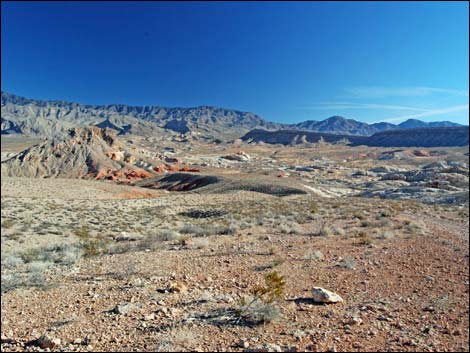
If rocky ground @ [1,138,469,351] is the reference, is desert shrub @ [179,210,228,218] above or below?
below

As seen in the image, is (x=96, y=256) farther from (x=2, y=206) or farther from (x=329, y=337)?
(x=2, y=206)

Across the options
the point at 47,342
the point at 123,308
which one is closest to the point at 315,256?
the point at 123,308

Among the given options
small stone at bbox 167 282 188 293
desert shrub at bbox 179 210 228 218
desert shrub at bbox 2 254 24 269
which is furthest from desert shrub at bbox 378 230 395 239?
desert shrub at bbox 2 254 24 269

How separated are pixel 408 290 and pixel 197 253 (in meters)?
6.03

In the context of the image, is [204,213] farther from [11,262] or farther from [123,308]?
[123,308]

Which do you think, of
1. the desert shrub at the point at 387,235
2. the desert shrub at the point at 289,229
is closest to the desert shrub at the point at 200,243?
the desert shrub at the point at 289,229

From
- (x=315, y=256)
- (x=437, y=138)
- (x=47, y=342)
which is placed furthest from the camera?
(x=437, y=138)

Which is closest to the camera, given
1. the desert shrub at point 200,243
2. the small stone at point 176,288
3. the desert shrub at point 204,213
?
the small stone at point 176,288

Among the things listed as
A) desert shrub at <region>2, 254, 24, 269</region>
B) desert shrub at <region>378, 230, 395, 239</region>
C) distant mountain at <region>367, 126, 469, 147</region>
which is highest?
distant mountain at <region>367, 126, 469, 147</region>

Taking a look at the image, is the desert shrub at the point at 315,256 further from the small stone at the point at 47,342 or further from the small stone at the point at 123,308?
the small stone at the point at 47,342

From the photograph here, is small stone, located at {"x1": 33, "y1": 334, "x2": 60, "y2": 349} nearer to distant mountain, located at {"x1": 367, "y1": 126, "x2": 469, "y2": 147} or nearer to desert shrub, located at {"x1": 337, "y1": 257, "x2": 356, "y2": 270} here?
desert shrub, located at {"x1": 337, "y1": 257, "x2": 356, "y2": 270}

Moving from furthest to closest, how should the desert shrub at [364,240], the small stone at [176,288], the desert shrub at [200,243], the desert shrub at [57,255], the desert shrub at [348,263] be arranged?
the desert shrub at [364,240], the desert shrub at [200,243], the desert shrub at [57,255], the desert shrub at [348,263], the small stone at [176,288]

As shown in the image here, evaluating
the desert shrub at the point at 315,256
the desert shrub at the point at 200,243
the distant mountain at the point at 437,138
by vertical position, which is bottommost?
the desert shrub at the point at 200,243

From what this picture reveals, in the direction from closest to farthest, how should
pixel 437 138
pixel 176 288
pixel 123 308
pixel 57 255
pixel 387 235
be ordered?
pixel 123 308 < pixel 176 288 < pixel 57 255 < pixel 387 235 < pixel 437 138
